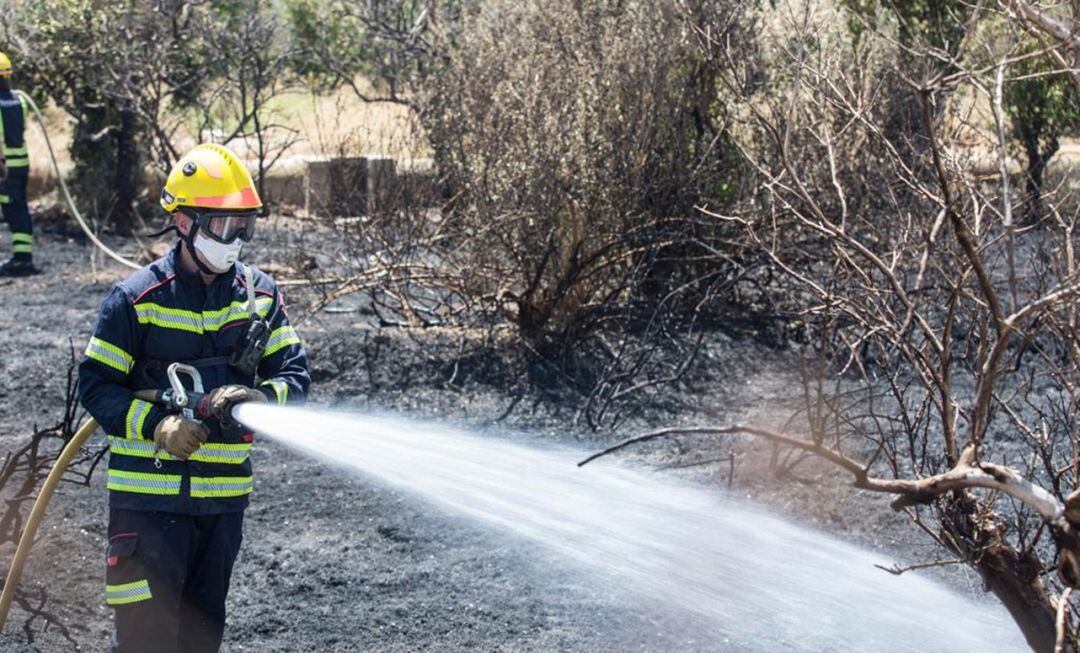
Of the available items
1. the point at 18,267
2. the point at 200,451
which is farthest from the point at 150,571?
the point at 18,267

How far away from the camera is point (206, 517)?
12.4 ft

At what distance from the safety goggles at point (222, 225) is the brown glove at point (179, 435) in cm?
54

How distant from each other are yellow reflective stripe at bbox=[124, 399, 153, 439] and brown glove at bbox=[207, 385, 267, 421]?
0.18 metres

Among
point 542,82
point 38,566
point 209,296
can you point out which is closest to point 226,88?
point 542,82

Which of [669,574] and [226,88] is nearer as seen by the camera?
[669,574]

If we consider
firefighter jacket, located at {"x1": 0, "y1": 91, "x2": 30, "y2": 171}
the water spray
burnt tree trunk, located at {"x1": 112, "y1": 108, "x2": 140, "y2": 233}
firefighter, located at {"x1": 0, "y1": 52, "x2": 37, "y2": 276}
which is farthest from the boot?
the water spray

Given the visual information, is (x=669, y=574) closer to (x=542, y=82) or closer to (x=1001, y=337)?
(x=1001, y=337)

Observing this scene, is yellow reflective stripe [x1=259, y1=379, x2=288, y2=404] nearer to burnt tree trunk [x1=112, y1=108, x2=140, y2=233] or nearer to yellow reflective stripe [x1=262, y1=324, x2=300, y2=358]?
yellow reflective stripe [x1=262, y1=324, x2=300, y2=358]

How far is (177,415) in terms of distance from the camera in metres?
3.58

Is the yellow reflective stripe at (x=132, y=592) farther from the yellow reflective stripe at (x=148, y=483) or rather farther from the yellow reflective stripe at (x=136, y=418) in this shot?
the yellow reflective stripe at (x=136, y=418)

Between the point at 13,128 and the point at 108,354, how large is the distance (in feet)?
25.9

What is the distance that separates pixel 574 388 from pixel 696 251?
1.61 meters

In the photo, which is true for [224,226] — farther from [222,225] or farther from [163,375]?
[163,375]

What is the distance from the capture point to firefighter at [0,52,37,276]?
10.5 m
